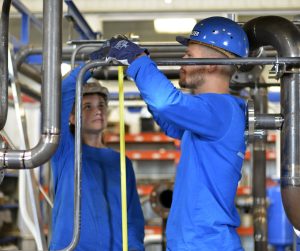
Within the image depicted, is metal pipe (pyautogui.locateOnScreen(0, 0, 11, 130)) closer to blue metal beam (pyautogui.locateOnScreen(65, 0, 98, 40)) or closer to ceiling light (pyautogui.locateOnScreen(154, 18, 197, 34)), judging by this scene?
blue metal beam (pyautogui.locateOnScreen(65, 0, 98, 40))

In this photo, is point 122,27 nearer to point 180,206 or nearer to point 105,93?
point 105,93

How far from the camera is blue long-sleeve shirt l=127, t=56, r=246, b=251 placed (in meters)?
1.80

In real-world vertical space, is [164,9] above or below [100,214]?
above

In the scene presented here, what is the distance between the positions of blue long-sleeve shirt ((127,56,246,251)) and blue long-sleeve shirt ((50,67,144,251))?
0.67m

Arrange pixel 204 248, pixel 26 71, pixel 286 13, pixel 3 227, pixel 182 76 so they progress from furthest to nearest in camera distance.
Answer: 1. pixel 3 227
2. pixel 286 13
3. pixel 26 71
4. pixel 182 76
5. pixel 204 248

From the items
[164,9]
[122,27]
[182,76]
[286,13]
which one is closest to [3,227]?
[122,27]

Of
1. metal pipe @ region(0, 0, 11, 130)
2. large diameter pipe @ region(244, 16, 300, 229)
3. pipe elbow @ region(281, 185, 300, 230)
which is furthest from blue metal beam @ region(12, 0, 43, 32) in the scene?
pipe elbow @ region(281, 185, 300, 230)

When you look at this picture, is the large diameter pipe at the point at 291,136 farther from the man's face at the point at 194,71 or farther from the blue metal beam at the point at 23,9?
the blue metal beam at the point at 23,9

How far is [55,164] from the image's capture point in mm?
2580

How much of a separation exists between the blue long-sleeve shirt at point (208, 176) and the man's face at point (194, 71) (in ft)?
0.42

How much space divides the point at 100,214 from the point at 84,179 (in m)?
0.18

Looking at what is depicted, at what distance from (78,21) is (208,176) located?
1.64 m

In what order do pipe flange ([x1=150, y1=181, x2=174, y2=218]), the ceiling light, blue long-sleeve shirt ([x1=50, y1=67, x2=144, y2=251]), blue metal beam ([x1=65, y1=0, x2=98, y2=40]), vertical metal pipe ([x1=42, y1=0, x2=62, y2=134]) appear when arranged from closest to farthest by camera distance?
vertical metal pipe ([x1=42, y1=0, x2=62, y2=134]) → blue long-sleeve shirt ([x1=50, y1=67, x2=144, y2=251]) → blue metal beam ([x1=65, y1=0, x2=98, y2=40]) → pipe flange ([x1=150, y1=181, x2=174, y2=218]) → the ceiling light

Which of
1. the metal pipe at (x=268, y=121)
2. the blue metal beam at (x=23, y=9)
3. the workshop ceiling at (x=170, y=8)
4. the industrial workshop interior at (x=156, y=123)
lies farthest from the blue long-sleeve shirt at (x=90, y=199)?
the workshop ceiling at (x=170, y=8)
